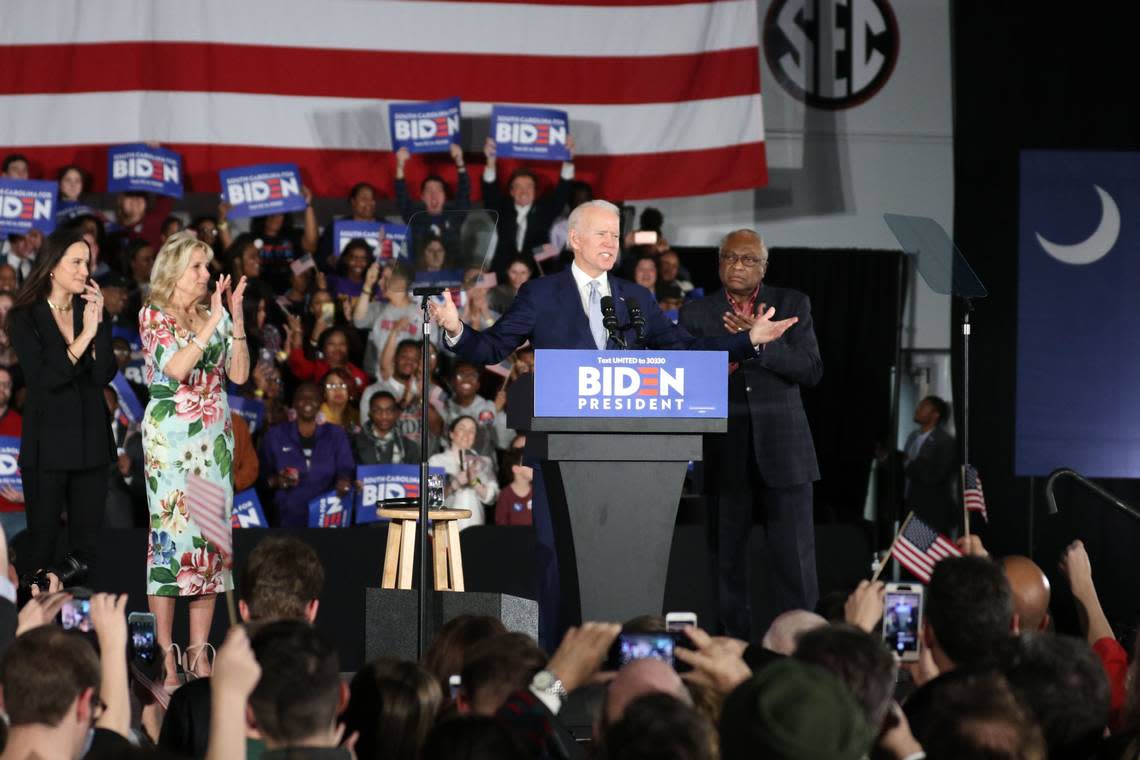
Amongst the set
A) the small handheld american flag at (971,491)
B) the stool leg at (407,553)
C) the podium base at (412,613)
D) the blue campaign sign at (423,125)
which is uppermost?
the blue campaign sign at (423,125)

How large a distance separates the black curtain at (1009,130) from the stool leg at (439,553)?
5.59 m

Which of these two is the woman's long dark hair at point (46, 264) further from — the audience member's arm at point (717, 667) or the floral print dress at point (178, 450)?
the audience member's arm at point (717, 667)

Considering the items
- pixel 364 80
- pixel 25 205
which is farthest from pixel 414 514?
pixel 364 80

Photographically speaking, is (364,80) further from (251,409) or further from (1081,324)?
(1081,324)

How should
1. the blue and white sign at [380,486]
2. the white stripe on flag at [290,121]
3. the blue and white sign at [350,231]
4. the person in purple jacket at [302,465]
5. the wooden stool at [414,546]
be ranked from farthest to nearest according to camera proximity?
the white stripe on flag at [290,121] → the blue and white sign at [350,231] → the person in purple jacket at [302,465] → the blue and white sign at [380,486] → the wooden stool at [414,546]

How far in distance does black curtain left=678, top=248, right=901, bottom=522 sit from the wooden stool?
531 centimetres

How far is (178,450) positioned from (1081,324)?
23.3ft

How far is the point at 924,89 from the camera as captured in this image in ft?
39.0

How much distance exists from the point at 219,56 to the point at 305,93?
61 cm

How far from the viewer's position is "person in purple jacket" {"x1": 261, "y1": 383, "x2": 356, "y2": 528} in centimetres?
Result: 725

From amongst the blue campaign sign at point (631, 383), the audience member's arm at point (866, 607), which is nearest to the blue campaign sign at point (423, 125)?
the blue campaign sign at point (631, 383)

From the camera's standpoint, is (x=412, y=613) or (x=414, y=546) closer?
(x=412, y=613)

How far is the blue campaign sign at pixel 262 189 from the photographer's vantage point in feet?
30.5

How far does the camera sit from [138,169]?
9500 millimetres
